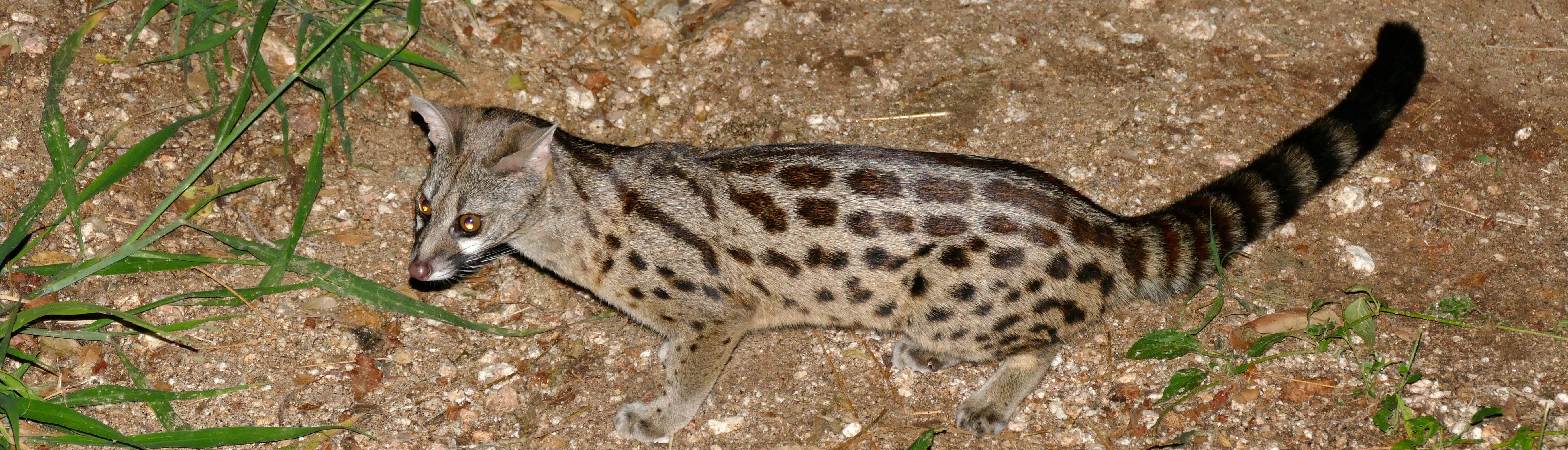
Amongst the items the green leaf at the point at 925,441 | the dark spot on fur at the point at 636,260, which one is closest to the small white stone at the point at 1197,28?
the green leaf at the point at 925,441

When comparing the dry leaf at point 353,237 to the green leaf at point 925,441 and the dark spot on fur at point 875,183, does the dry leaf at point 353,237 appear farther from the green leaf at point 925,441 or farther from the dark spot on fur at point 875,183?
the green leaf at point 925,441

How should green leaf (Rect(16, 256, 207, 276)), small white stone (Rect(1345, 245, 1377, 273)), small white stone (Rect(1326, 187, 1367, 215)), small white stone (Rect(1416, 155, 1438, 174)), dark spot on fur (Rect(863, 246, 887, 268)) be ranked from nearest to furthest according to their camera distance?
1. dark spot on fur (Rect(863, 246, 887, 268))
2. green leaf (Rect(16, 256, 207, 276))
3. small white stone (Rect(1345, 245, 1377, 273))
4. small white stone (Rect(1326, 187, 1367, 215))
5. small white stone (Rect(1416, 155, 1438, 174))

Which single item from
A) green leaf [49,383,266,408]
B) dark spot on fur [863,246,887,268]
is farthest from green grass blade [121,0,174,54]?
dark spot on fur [863,246,887,268]

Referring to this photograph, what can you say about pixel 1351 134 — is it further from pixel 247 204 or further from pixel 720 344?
pixel 247 204

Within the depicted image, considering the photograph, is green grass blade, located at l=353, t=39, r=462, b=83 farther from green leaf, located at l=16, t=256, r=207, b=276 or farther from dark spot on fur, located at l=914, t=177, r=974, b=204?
dark spot on fur, located at l=914, t=177, r=974, b=204

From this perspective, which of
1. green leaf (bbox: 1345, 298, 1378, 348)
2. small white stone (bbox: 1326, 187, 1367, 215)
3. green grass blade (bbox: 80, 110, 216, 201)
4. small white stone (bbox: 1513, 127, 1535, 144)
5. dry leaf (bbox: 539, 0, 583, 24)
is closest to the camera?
green leaf (bbox: 1345, 298, 1378, 348)

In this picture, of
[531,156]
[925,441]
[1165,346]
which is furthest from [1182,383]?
[531,156]
